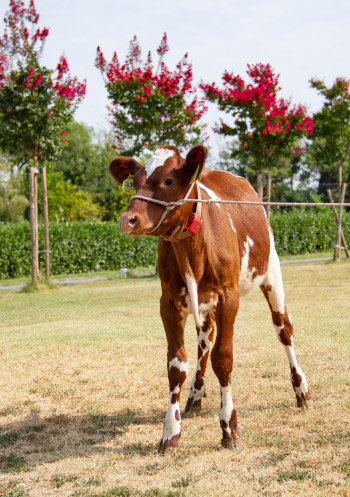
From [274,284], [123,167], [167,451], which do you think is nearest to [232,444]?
[167,451]

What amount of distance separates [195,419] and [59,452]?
1.22 metres

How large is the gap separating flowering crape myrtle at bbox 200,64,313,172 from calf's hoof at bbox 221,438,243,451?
14.0 meters

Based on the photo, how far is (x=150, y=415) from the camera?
5148 mm

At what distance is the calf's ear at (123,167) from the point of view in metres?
4.25

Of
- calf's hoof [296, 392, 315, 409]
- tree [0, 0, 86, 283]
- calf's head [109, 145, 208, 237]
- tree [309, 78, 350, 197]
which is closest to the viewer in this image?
calf's head [109, 145, 208, 237]

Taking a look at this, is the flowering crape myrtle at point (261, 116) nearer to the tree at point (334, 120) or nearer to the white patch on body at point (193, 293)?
the tree at point (334, 120)

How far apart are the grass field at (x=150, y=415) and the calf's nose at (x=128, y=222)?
159 centimetres

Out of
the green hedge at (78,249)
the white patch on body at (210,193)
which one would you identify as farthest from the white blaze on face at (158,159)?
the green hedge at (78,249)

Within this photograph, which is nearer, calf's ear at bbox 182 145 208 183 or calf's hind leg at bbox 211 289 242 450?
calf's ear at bbox 182 145 208 183

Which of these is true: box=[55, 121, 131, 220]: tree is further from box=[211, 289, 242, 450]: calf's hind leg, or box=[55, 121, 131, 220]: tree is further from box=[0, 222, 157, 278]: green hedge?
box=[211, 289, 242, 450]: calf's hind leg

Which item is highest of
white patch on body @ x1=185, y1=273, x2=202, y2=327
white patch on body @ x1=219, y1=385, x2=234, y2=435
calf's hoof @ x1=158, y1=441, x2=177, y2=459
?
white patch on body @ x1=185, y1=273, x2=202, y2=327

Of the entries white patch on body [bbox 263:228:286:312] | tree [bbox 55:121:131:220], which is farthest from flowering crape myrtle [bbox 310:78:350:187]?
tree [bbox 55:121:131:220]

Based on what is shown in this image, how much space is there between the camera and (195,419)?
495 cm

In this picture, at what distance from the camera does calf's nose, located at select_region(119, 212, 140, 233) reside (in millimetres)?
3553
